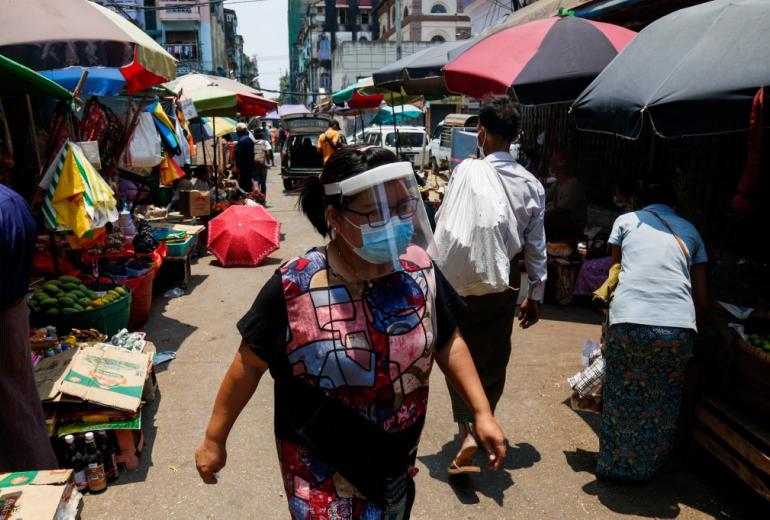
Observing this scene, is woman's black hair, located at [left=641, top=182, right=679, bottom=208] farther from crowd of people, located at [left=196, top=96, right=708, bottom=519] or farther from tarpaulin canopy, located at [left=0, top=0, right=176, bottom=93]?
tarpaulin canopy, located at [left=0, top=0, right=176, bottom=93]

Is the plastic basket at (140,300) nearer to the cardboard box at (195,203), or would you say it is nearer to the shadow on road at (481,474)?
the shadow on road at (481,474)

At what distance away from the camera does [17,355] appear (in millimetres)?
2564

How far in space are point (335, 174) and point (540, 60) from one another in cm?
398

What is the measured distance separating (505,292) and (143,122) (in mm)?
5486

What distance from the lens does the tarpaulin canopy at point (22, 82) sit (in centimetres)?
335

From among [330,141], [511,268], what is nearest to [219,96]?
[330,141]

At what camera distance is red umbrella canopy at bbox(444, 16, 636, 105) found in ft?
16.3

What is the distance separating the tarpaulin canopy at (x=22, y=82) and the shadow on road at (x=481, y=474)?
11.1 ft

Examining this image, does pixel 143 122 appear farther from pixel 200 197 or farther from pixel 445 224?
pixel 445 224

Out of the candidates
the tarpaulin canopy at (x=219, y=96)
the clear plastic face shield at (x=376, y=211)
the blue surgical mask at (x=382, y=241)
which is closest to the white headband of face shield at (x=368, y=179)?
the clear plastic face shield at (x=376, y=211)

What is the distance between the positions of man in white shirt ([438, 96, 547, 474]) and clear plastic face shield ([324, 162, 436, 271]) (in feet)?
5.00

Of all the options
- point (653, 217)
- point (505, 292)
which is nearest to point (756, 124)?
point (653, 217)

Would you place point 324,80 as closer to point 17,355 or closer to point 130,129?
point 130,129

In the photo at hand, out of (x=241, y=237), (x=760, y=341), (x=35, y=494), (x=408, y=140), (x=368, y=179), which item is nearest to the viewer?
(x=368, y=179)
